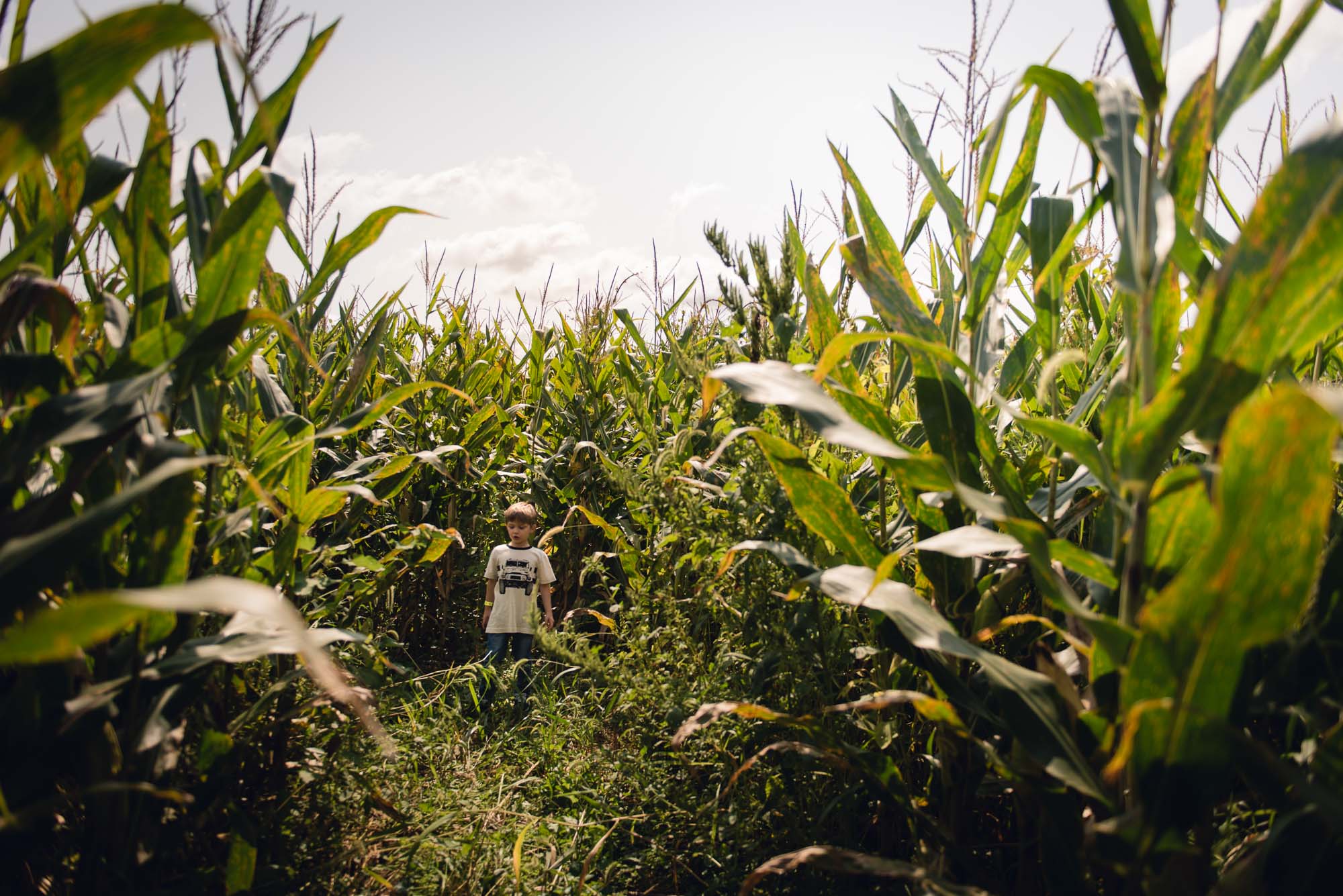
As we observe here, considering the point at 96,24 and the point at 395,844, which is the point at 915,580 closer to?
the point at 395,844

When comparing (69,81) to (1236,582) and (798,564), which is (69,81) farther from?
(1236,582)

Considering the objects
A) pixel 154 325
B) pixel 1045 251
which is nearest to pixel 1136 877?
pixel 1045 251

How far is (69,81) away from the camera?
751mm

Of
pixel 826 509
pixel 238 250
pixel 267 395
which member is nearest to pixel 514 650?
pixel 267 395

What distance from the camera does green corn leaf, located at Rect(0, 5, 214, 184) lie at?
73cm

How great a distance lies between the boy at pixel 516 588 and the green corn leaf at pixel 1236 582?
2164 mm

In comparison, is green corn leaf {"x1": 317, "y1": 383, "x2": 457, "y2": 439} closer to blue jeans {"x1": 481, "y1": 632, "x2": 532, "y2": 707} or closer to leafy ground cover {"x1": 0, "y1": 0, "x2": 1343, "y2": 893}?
leafy ground cover {"x1": 0, "y1": 0, "x2": 1343, "y2": 893}

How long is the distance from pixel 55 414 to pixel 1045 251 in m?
1.50

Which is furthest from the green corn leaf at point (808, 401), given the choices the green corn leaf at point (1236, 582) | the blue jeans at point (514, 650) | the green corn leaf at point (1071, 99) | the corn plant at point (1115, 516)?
the blue jeans at point (514, 650)

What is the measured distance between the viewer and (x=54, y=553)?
2.42 feet

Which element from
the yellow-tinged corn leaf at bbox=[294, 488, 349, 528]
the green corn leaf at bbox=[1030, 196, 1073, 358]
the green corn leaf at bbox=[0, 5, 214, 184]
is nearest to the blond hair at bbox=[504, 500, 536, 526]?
the yellow-tinged corn leaf at bbox=[294, 488, 349, 528]

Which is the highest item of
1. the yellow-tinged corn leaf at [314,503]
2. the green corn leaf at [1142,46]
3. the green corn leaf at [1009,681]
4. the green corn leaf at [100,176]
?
the green corn leaf at [1142,46]

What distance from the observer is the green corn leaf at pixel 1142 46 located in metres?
0.94

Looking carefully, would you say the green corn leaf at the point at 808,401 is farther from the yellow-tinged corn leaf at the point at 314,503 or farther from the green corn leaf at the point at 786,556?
the yellow-tinged corn leaf at the point at 314,503
